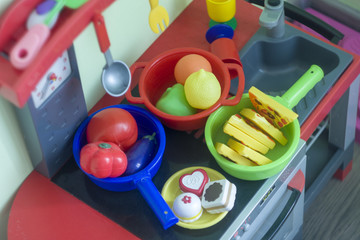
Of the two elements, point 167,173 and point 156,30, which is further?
point 156,30

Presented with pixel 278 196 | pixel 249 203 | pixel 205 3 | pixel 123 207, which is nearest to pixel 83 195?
pixel 123 207

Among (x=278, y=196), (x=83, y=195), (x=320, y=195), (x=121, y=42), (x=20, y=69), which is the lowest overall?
(x=320, y=195)

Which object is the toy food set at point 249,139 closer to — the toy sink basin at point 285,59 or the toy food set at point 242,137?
the toy food set at point 242,137

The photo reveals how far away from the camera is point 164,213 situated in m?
1.08

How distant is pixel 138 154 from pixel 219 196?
19cm

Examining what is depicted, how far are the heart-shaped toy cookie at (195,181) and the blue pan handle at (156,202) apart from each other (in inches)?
2.3

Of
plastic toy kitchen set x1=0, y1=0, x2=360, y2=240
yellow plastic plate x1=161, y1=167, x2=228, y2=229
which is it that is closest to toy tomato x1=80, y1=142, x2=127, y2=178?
plastic toy kitchen set x1=0, y1=0, x2=360, y2=240

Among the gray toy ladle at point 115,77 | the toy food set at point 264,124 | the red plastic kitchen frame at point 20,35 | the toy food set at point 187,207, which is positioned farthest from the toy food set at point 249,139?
the red plastic kitchen frame at point 20,35

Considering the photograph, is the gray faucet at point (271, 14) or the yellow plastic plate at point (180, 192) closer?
the yellow plastic plate at point (180, 192)

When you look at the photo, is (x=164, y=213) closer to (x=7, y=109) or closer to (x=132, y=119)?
(x=132, y=119)

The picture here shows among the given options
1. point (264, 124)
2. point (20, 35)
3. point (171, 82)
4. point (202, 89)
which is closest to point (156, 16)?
point (171, 82)

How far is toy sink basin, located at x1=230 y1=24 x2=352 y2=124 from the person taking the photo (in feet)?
4.58

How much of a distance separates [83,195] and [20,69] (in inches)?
15.8

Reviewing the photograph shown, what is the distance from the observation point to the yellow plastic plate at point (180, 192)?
3.63 ft
